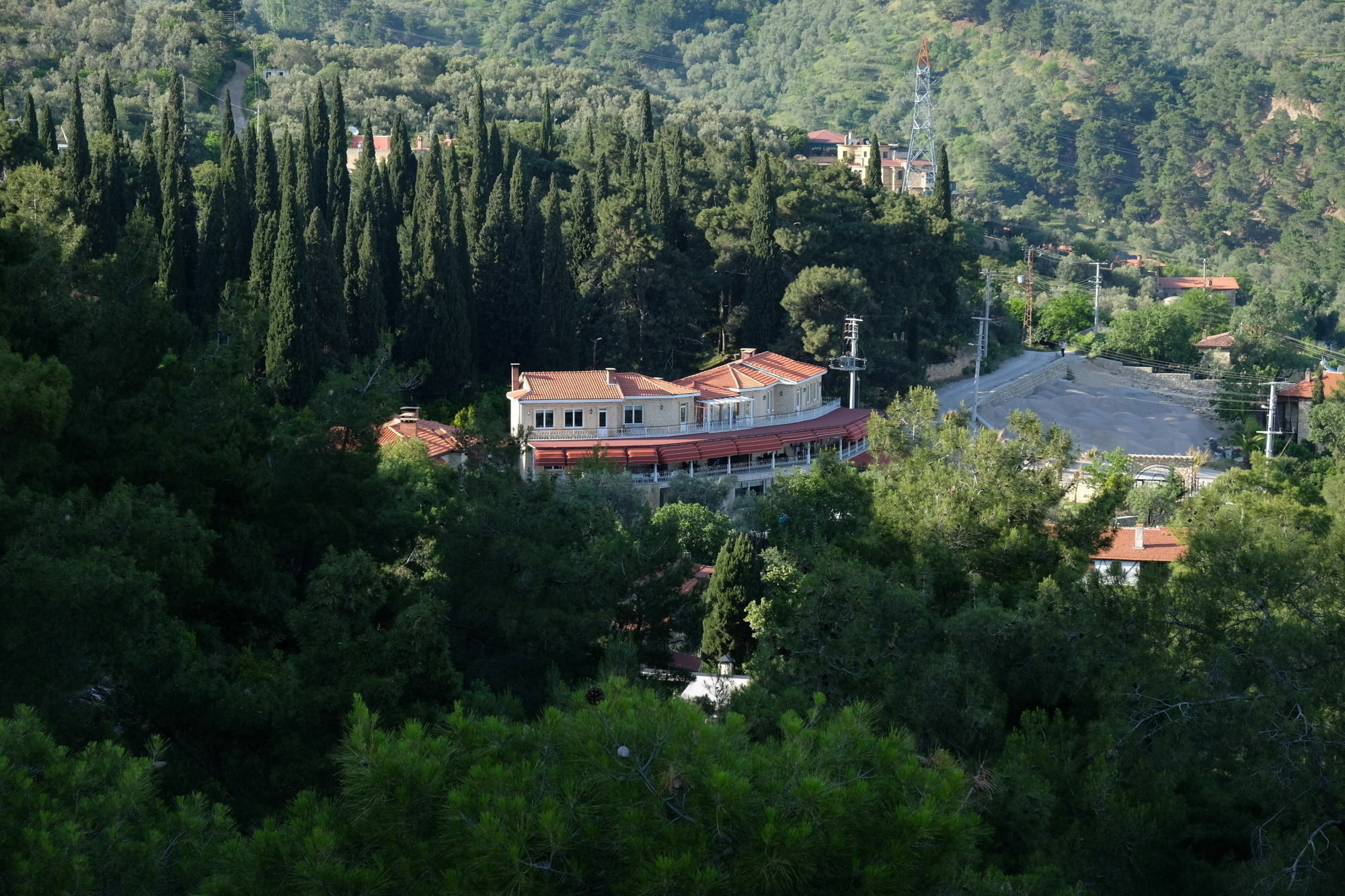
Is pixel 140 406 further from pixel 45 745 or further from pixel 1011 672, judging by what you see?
pixel 1011 672

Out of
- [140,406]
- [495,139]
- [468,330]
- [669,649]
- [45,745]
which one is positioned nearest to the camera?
[45,745]

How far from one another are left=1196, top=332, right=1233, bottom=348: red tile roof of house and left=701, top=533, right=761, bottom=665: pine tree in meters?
51.6

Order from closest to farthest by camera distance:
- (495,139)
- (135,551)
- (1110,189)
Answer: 1. (135,551)
2. (495,139)
3. (1110,189)

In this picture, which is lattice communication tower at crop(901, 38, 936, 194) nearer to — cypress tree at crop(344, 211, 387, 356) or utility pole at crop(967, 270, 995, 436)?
utility pole at crop(967, 270, 995, 436)

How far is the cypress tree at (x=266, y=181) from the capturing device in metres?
41.7

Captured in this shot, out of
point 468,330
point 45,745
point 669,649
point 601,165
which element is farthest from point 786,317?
point 45,745

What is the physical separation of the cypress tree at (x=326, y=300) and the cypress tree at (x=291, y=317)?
51.9 inches

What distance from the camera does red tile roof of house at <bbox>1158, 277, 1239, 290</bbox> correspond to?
101 metres

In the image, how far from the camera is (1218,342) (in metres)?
68.9

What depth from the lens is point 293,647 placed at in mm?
16406

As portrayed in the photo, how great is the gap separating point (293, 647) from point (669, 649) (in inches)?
226

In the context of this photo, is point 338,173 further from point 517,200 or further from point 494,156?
point 494,156

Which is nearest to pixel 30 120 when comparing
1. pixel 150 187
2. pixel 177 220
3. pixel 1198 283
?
pixel 150 187

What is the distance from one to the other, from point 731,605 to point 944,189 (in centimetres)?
3889
